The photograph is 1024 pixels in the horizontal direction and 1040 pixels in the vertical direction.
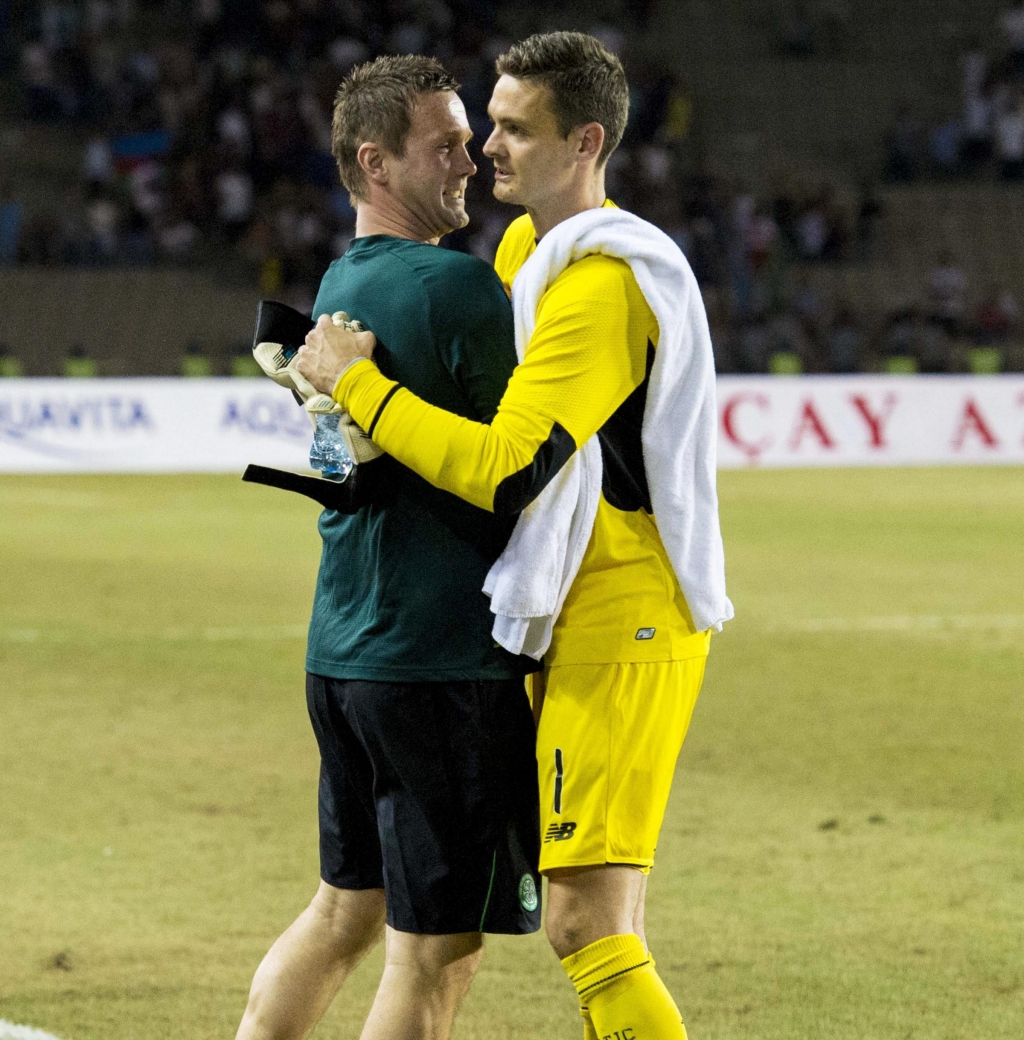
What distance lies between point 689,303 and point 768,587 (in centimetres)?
837

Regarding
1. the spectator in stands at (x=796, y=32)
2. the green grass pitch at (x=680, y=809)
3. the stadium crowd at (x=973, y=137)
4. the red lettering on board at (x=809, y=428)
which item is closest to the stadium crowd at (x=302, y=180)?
the stadium crowd at (x=973, y=137)

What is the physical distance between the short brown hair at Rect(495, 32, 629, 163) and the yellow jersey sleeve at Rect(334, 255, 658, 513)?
0.28 meters

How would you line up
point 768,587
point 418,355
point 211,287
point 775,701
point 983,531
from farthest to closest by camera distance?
point 211,287 → point 983,531 → point 768,587 → point 775,701 → point 418,355

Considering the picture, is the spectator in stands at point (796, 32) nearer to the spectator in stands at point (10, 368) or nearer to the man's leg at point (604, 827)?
the spectator in stands at point (10, 368)

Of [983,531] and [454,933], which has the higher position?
[454,933]

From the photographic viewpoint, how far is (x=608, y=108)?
300cm

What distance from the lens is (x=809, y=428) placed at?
1703 cm

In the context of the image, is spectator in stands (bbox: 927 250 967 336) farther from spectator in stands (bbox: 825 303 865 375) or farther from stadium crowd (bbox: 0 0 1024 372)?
spectator in stands (bbox: 825 303 865 375)

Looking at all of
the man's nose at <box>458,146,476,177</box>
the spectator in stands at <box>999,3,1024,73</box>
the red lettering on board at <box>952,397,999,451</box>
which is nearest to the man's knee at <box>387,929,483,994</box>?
the man's nose at <box>458,146,476,177</box>

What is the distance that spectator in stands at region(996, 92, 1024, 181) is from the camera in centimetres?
2547

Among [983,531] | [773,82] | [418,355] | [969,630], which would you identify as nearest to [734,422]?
[983,531]

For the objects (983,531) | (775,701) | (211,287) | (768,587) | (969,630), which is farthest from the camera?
(211,287)

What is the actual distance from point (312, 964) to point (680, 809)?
3.04 meters

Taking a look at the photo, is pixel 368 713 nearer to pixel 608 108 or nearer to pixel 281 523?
pixel 608 108
